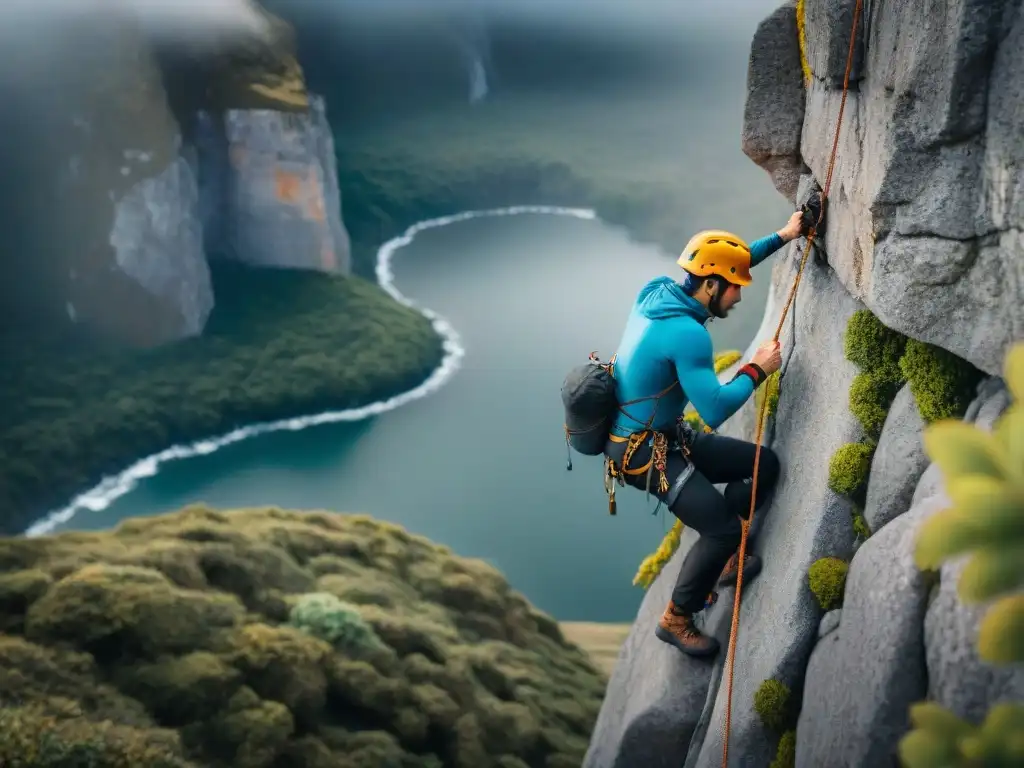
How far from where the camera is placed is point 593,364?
9977 millimetres

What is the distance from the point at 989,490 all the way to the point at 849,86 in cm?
752

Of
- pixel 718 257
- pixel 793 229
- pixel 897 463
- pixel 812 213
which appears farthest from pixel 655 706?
pixel 812 213

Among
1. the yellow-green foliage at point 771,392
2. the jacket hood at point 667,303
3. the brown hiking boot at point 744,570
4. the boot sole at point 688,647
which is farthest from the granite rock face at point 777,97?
the boot sole at point 688,647

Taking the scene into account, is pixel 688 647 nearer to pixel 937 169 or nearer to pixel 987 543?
pixel 937 169

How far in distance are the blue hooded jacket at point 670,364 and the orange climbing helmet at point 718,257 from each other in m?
0.27

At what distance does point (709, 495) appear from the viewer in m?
9.88

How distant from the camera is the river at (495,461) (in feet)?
127

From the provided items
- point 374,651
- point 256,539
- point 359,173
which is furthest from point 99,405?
point 359,173

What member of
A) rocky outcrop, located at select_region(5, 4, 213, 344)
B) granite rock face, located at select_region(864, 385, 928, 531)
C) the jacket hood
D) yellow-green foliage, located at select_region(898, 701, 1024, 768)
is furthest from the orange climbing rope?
rocky outcrop, located at select_region(5, 4, 213, 344)

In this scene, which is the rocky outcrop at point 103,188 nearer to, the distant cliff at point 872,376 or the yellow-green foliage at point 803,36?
the distant cliff at point 872,376

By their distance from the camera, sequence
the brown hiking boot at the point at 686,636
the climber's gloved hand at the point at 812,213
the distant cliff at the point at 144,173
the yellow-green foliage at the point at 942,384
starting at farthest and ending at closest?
the distant cliff at the point at 144,173, the brown hiking boot at the point at 686,636, the climber's gloved hand at the point at 812,213, the yellow-green foliage at the point at 942,384

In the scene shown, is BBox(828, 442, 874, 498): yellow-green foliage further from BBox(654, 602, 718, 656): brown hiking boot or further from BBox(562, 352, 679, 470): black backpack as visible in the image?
BBox(654, 602, 718, 656): brown hiking boot

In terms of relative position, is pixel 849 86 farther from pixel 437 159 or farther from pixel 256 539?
pixel 437 159

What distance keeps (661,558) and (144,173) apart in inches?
1757
